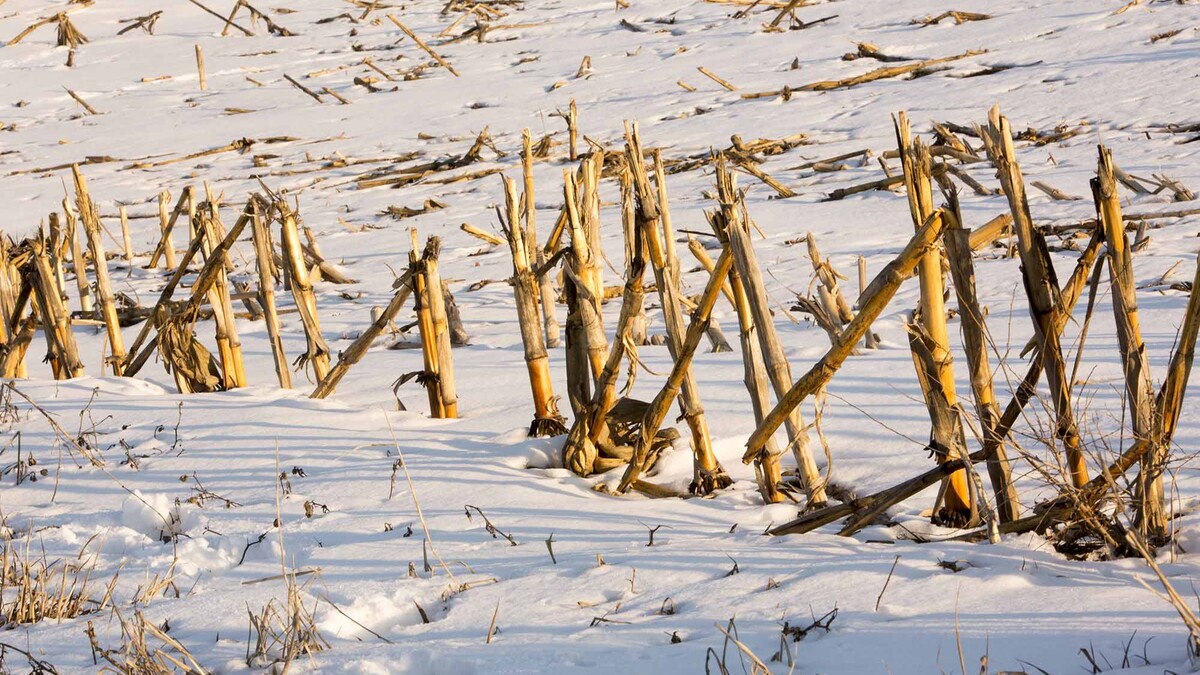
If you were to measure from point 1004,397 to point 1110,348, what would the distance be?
680 mm

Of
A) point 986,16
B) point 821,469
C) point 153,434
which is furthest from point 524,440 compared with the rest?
point 986,16

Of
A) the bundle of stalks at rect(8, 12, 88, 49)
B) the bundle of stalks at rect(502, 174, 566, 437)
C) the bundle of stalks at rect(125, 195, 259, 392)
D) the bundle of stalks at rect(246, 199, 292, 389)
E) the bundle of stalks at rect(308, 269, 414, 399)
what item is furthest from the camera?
the bundle of stalks at rect(8, 12, 88, 49)

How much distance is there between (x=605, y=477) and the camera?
Result: 380 cm

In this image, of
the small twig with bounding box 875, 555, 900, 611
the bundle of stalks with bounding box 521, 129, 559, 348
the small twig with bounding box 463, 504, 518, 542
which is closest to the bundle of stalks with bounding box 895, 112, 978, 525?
the small twig with bounding box 875, 555, 900, 611

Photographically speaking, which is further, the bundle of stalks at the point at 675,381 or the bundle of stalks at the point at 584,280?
the bundle of stalks at the point at 584,280

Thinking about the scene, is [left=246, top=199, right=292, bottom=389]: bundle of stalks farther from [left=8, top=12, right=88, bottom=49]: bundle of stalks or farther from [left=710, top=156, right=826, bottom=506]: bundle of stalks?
[left=8, top=12, right=88, bottom=49]: bundle of stalks

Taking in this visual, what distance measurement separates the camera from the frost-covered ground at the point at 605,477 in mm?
2404

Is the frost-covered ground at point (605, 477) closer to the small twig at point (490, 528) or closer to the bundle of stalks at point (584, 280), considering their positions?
the small twig at point (490, 528)

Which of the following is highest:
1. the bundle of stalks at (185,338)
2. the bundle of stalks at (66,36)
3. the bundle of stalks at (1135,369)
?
the bundle of stalks at (66,36)

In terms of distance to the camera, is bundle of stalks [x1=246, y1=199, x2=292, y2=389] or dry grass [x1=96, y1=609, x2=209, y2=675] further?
bundle of stalks [x1=246, y1=199, x2=292, y2=389]

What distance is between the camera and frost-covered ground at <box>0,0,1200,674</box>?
2404 millimetres

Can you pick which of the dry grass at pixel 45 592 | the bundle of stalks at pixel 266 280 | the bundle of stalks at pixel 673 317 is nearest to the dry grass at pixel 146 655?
the dry grass at pixel 45 592

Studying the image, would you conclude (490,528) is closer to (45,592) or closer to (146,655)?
(146,655)

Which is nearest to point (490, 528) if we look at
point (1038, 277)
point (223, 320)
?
point (1038, 277)
